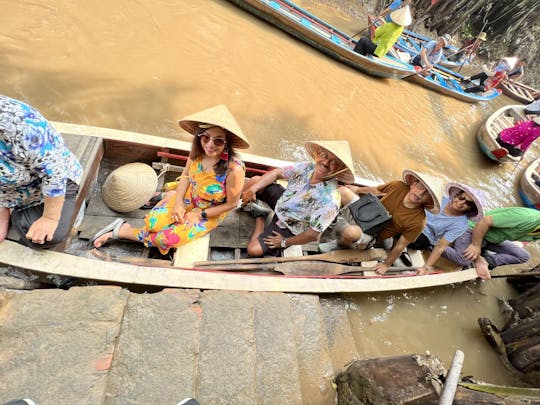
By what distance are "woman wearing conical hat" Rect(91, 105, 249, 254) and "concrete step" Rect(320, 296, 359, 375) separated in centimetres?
128

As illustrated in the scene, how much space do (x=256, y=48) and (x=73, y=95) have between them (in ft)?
12.5

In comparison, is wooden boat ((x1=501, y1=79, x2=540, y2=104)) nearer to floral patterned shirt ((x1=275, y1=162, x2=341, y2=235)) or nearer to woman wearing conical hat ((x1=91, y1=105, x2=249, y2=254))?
floral patterned shirt ((x1=275, y1=162, x2=341, y2=235))

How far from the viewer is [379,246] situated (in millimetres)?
3465

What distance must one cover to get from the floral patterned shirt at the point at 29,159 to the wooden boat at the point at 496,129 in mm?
8046

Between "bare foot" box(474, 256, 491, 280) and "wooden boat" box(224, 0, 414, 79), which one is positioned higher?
"wooden boat" box(224, 0, 414, 79)

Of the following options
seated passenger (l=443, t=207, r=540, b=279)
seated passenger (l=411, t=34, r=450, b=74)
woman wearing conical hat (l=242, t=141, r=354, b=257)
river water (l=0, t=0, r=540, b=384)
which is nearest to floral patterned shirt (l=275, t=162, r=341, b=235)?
woman wearing conical hat (l=242, t=141, r=354, b=257)

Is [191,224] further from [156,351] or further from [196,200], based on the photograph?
[156,351]

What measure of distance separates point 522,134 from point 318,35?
486cm

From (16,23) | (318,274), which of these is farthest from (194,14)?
(318,274)

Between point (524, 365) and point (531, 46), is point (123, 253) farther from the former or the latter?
point (531, 46)

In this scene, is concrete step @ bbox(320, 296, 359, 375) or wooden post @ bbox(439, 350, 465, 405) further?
concrete step @ bbox(320, 296, 359, 375)

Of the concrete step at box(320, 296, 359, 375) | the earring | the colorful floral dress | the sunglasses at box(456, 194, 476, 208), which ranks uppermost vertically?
the sunglasses at box(456, 194, 476, 208)

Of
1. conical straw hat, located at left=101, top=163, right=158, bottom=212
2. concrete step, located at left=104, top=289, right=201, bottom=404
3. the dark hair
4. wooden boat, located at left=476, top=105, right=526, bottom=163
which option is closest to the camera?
concrete step, located at left=104, top=289, right=201, bottom=404

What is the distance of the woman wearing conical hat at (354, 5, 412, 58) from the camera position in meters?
6.83
